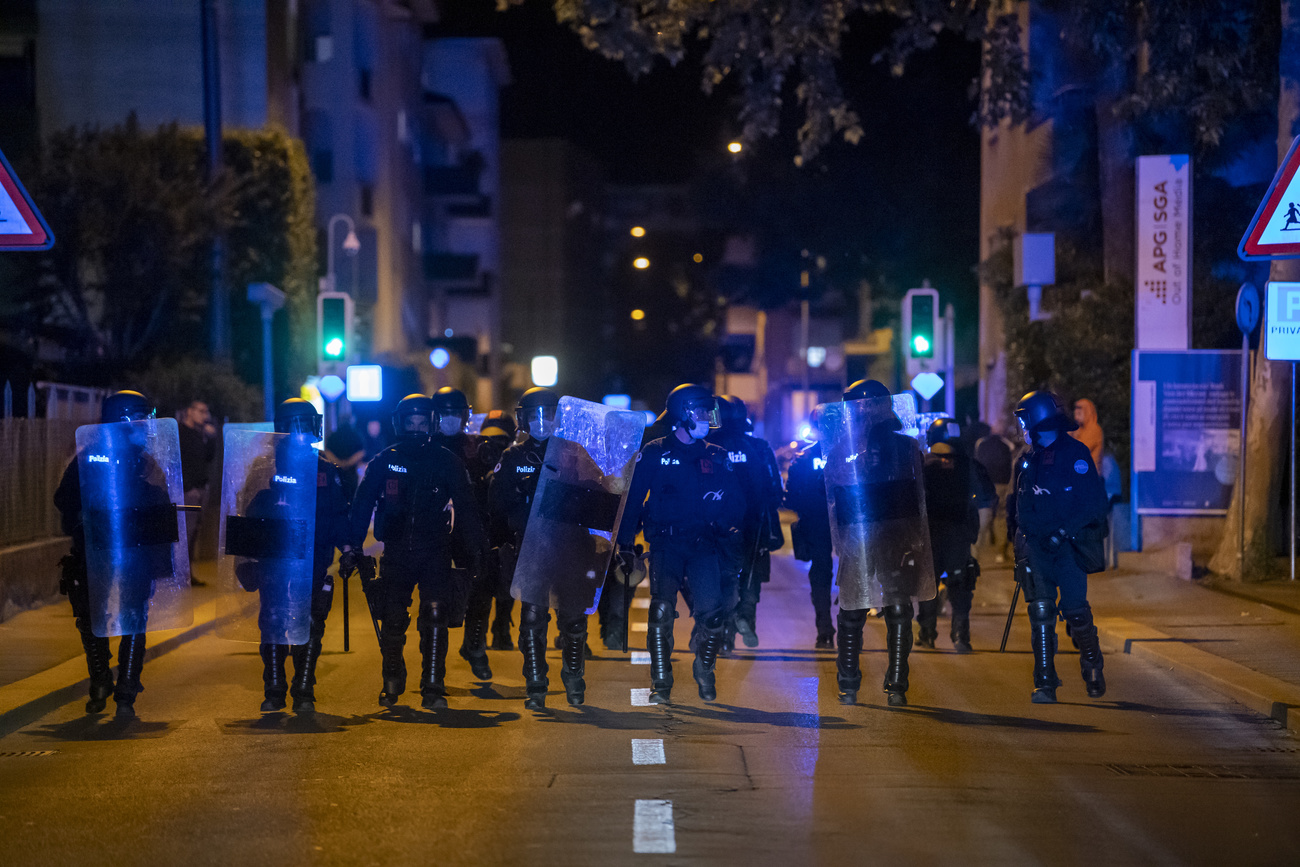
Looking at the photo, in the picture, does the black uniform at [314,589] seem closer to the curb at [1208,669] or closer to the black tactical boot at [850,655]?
the black tactical boot at [850,655]

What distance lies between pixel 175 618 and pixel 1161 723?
598cm

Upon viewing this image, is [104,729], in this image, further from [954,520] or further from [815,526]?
[954,520]

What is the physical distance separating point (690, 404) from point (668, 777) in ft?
8.92

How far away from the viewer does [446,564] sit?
367 inches

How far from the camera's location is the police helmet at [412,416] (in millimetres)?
9263

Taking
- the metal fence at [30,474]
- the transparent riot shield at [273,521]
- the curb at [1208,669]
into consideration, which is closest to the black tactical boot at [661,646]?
the transparent riot shield at [273,521]

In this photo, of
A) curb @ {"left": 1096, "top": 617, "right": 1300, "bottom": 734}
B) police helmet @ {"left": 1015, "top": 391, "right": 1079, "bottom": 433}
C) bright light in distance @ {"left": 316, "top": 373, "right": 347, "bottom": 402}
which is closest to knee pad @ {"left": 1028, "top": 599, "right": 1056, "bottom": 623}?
police helmet @ {"left": 1015, "top": 391, "right": 1079, "bottom": 433}

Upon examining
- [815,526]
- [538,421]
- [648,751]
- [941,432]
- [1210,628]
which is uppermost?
[538,421]

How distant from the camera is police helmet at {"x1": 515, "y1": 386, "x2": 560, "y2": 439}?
10.1m

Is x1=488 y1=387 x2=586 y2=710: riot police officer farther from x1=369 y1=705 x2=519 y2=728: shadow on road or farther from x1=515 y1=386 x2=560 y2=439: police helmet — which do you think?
x1=369 y1=705 x2=519 y2=728: shadow on road

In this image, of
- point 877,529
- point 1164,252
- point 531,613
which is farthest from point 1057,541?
point 1164,252

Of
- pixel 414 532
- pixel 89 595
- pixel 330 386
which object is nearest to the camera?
pixel 89 595

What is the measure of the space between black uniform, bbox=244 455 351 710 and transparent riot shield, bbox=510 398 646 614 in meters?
1.16

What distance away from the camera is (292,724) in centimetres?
886
